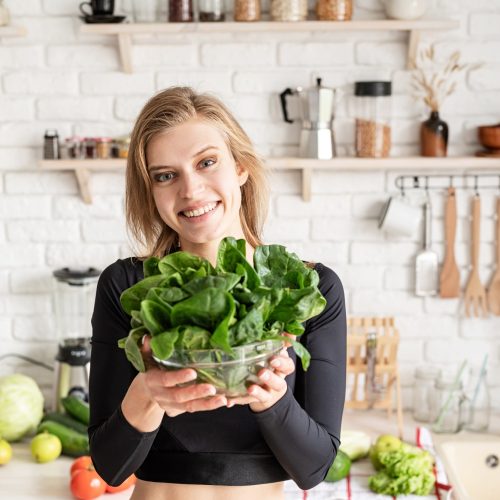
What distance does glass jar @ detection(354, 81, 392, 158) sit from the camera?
2.56 metres

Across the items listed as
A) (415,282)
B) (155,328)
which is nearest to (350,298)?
(415,282)

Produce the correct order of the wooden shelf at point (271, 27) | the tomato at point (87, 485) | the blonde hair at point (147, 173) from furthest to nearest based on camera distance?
the wooden shelf at point (271, 27)
the tomato at point (87, 485)
the blonde hair at point (147, 173)

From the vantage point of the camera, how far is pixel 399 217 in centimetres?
261

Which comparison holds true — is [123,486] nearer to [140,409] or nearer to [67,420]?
[67,420]

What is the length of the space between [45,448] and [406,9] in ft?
5.01

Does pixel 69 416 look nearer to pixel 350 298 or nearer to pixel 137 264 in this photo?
pixel 350 298

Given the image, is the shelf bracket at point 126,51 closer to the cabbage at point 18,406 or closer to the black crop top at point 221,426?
the cabbage at point 18,406

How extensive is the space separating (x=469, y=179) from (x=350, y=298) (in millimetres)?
500

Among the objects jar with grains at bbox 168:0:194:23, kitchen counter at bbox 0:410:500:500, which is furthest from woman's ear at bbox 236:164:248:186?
jar with grains at bbox 168:0:194:23

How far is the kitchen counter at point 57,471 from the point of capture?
214 cm

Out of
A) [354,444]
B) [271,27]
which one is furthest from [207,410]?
[271,27]

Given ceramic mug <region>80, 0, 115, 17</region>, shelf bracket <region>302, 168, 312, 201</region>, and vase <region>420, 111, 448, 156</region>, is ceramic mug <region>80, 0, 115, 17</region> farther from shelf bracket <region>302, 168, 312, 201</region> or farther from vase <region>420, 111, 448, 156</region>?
vase <region>420, 111, 448, 156</region>

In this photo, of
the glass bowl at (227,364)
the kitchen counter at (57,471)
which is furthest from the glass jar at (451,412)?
the glass bowl at (227,364)

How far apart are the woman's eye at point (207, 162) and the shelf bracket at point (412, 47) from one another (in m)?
1.27
